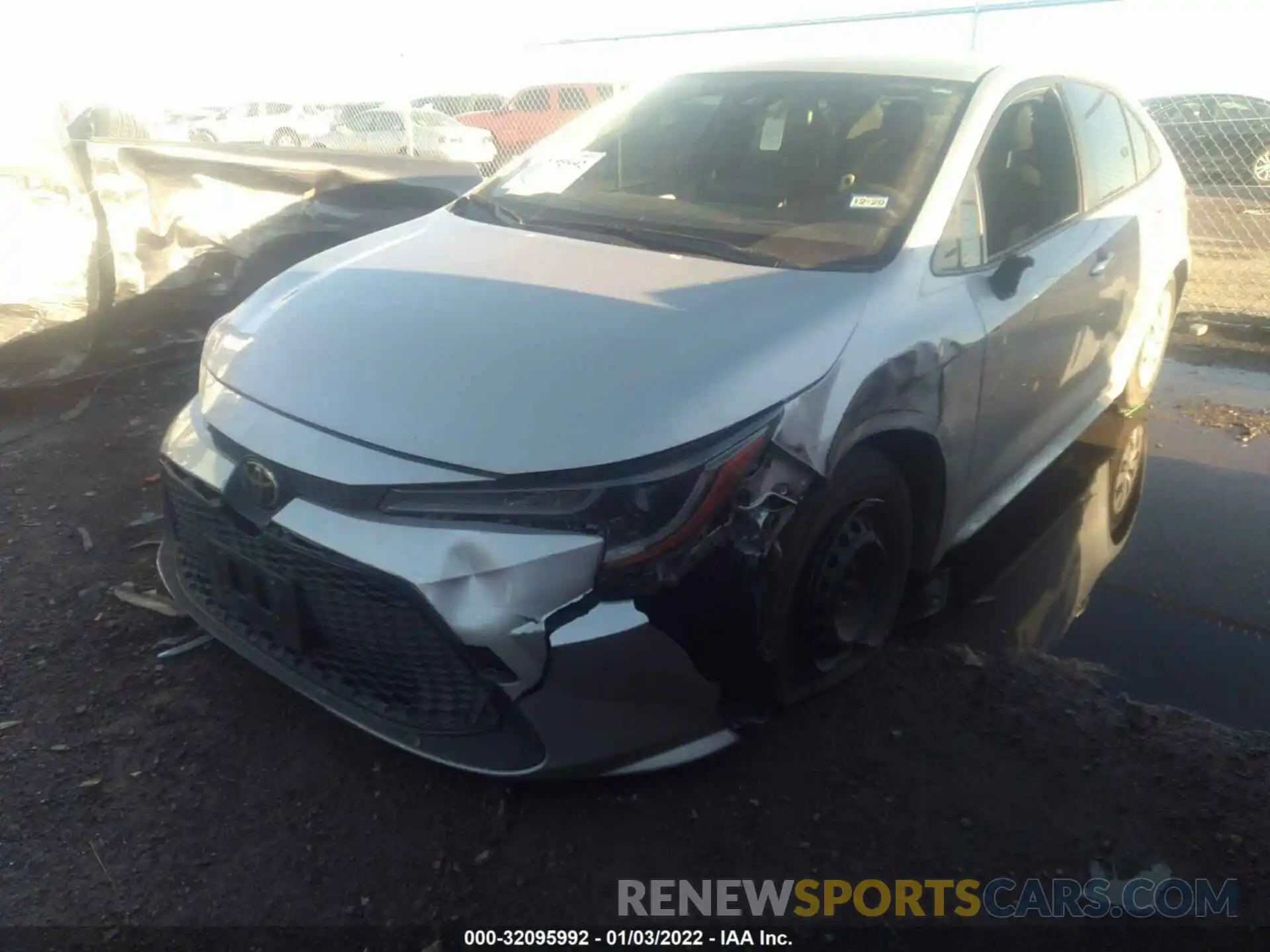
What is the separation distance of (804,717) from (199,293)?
13.9 feet

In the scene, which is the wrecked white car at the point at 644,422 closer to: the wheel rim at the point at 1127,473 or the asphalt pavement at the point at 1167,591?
the asphalt pavement at the point at 1167,591

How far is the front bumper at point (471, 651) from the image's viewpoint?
6.72ft

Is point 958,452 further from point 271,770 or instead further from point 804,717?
point 271,770

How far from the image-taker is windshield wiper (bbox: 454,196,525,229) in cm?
325

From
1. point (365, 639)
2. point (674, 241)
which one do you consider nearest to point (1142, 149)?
point (674, 241)

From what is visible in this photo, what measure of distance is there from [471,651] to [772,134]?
207cm

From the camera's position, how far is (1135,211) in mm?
4031

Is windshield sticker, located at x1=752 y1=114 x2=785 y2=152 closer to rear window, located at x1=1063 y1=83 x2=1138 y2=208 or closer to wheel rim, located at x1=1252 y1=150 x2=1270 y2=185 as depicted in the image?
rear window, located at x1=1063 y1=83 x2=1138 y2=208

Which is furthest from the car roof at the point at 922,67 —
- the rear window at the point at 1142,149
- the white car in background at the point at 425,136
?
the white car in background at the point at 425,136

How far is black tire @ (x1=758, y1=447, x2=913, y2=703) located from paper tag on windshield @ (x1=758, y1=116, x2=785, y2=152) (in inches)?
47.9

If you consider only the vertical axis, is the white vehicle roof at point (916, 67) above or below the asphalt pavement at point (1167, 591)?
above

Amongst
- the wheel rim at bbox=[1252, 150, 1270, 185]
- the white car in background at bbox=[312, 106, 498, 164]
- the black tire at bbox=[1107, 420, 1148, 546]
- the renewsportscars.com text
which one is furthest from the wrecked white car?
the white car in background at bbox=[312, 106, 498, 164]

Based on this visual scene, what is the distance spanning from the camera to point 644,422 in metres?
2.10

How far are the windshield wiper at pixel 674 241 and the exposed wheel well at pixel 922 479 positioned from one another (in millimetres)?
558
